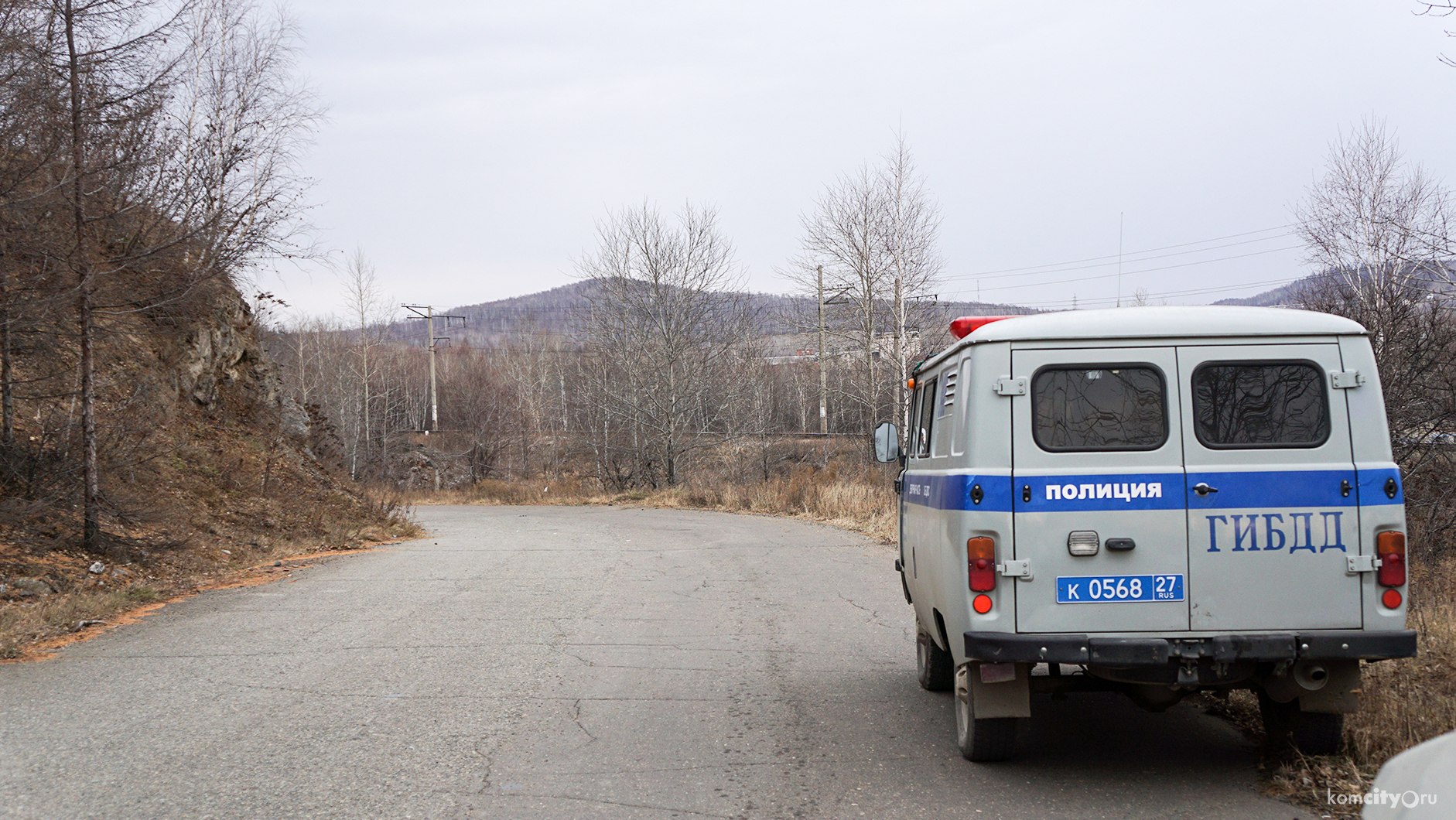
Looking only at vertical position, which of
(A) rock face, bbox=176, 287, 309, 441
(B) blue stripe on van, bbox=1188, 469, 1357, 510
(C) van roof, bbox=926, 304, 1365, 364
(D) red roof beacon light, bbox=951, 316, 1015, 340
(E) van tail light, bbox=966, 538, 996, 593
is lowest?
(E) van tail light, bbox=966, 538, 996, 593

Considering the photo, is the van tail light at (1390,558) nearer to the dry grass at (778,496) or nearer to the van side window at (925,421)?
the van side window at (925,421)

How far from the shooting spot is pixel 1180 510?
4730 millimetres

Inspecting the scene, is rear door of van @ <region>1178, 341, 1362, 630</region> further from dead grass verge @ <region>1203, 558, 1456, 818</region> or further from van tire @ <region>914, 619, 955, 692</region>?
van tire @ <region>914, 619, 955, 692</region>

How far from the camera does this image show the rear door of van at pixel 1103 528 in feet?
15.4

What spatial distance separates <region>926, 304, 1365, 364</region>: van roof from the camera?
4.84m

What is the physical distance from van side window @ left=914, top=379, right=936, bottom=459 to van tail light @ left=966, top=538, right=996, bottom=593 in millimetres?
1444

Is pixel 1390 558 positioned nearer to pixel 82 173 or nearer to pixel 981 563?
pixel 981 563

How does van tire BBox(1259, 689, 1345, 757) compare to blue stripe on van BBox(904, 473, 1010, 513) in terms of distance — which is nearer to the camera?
blue stripe on van BBox(904, 473, 1010, 513)

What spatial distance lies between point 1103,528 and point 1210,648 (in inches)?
27.9

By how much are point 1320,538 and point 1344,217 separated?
33.7m

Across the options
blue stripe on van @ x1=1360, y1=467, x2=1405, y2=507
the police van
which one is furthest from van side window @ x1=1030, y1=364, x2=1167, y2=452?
blue stripe on van @ x1=1360, y1=467, x2=1405, y2=507

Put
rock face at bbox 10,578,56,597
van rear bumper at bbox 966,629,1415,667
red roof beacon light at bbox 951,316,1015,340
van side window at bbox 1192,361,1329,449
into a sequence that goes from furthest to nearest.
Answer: rock face at bbox 10,578,56,597 → red roof beacon light at bbox 951,316,1015,340 → van side window at bbox 1192,361,1329,449 → van rear bumper at bbox 966,629,1415,667

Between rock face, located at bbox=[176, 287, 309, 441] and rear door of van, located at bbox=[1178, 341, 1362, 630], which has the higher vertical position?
rock face, located at bbox=[176, 287, 309, 441]

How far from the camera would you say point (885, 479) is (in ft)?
83.3
